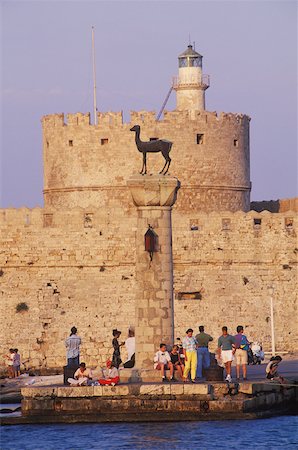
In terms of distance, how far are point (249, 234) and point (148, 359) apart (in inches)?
398

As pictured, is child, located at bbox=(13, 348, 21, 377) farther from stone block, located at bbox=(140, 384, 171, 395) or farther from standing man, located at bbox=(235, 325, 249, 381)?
stone block, located at bbox=(140, 384, 171, 395)

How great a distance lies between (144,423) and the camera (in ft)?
109

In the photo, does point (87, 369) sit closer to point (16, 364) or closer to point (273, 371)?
point (273, 371)

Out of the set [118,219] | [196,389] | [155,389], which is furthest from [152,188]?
[118,219]

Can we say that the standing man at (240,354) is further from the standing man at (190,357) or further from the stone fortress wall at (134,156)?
the stone fortress wall at (134,156)

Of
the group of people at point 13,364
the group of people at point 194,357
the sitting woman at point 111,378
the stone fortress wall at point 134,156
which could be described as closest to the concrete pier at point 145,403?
the sitting woman at point 111,378

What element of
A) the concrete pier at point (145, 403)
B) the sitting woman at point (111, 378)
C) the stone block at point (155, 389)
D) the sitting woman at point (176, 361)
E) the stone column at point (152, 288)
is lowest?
the concrete pier at point (145, 403)

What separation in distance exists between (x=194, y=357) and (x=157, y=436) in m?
3.07

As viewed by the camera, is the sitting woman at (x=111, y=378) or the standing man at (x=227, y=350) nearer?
the sitting woman at (x=111, y=378)

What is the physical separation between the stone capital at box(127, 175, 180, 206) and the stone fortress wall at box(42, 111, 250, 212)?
1266cm

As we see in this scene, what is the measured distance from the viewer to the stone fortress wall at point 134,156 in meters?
48.3

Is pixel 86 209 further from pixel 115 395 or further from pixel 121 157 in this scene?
pixel 115 395

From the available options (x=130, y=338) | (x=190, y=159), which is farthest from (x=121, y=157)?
(x=130, y=338)

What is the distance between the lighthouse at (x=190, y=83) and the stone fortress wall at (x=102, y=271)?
7.81 metres
